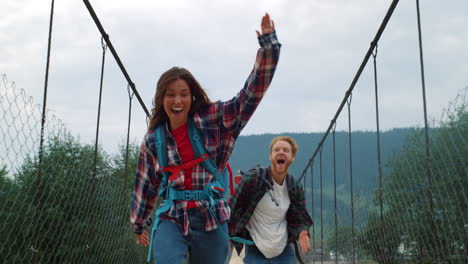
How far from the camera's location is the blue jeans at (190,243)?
5.14ft

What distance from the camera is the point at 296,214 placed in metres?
2.72

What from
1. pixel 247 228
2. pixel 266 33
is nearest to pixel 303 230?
pixel 247 228

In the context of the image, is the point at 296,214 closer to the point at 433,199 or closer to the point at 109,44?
the point at 433,199

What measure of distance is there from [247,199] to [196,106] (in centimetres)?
112

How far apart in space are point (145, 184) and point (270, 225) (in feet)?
3.70

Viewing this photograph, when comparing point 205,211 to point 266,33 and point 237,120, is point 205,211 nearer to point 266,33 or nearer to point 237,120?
point 237,120

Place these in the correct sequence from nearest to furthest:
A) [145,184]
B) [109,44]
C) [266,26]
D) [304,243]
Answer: [266,26], [145,184], [304,243], [109,44]

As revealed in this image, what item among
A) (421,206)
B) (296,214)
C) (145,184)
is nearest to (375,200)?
(421,206)

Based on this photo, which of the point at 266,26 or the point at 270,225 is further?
the point at 270,225

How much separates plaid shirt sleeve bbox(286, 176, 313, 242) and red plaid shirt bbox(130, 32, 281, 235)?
44.0 inches

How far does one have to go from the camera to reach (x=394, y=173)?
15.1 ft

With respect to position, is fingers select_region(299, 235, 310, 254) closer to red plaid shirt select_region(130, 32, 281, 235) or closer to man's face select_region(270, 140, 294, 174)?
man's face select_region(270, 140, 294, 174)

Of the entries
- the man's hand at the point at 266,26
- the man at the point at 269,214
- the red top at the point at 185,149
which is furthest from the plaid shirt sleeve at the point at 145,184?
the man at the point at 269,214

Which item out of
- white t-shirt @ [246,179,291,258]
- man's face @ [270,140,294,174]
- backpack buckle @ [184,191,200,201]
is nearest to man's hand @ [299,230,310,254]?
white t-shirt @ [246,179,291,258]
